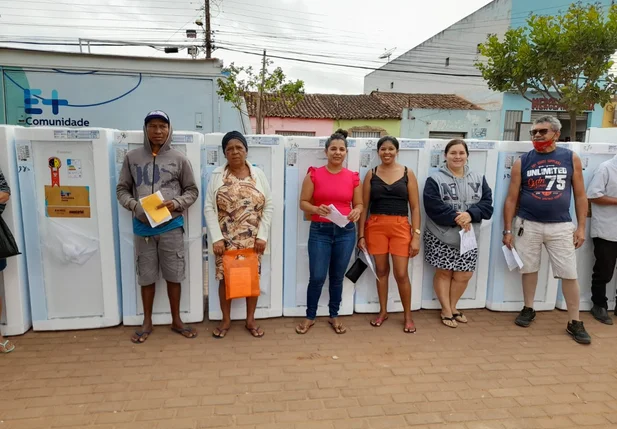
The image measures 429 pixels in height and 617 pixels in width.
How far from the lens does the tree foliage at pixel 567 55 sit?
11.1 metres

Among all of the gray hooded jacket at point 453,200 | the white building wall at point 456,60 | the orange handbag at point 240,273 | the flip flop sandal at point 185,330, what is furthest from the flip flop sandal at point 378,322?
the white building wall at point 456,60

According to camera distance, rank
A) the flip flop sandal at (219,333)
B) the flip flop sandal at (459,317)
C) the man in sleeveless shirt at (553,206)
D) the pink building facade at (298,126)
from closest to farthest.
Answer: the flip flop sandal at (219,333) → the man in sleeveless shirt at (553,206) → the flip flop sandal at (459,317) → the pink building facade at (298,126)

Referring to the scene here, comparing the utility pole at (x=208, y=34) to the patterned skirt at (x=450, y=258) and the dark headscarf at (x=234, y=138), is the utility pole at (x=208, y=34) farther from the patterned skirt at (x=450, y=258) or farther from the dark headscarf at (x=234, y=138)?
the patterned skirt at (x=450, y=258)

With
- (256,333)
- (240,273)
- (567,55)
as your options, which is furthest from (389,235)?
(567,55)

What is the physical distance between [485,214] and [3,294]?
4.51 metres

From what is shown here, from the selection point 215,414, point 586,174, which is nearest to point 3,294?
point 215,414

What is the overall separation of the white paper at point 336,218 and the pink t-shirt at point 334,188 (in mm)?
91

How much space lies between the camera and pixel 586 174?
13.7 ft

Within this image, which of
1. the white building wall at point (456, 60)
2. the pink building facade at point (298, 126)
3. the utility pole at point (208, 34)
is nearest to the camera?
the utility pole at point (208, 34)

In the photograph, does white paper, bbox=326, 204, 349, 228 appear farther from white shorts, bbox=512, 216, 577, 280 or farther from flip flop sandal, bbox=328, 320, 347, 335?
white shorts, bbox=512, 216, 577, 280

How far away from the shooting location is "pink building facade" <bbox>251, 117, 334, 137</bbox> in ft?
72.4

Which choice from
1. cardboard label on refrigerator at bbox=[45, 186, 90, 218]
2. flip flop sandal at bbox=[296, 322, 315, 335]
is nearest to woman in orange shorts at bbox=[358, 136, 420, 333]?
flip flop sandal at bbox=[296, 322, 315, 335]

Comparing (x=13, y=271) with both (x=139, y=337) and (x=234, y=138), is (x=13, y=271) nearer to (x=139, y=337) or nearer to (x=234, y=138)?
(x=139, y=337)

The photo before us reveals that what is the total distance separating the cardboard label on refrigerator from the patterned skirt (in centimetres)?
331
